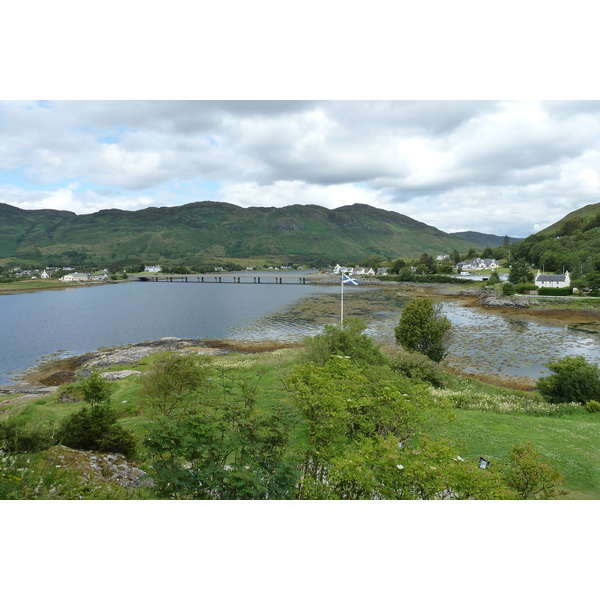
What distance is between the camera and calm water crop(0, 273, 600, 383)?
33906mm

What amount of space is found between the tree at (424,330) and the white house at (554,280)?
237ft

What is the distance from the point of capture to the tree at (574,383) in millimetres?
17391

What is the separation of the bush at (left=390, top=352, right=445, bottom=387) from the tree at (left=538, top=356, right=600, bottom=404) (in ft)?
19.1

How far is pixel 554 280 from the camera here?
259 feet

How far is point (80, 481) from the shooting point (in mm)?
6672

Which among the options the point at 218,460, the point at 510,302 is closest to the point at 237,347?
the point at 218,460

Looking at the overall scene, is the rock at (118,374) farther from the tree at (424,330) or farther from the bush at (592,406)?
the bush at (592,406)

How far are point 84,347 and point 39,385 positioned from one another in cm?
1444

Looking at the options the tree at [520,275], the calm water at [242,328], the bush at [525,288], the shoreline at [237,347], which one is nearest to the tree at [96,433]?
the shoreline at [237,347]

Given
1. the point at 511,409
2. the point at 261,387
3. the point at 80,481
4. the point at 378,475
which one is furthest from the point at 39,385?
the point at 511,409

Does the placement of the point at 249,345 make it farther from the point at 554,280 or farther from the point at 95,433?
the point at 554,280

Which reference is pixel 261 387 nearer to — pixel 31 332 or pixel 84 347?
pixel 84 347

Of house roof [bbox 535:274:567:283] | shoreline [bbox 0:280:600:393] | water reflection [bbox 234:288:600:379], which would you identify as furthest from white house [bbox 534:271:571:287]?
water reflection [bbox 234:288:600:379]

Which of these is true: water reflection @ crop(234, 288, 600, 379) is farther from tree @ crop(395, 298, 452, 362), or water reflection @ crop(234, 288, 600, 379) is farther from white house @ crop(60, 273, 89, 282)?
white house @ crop(60, 273, 89, 282)
